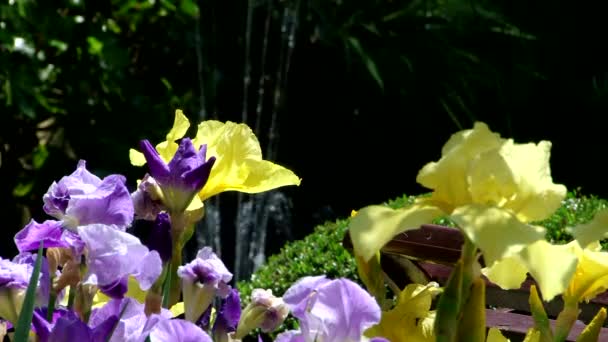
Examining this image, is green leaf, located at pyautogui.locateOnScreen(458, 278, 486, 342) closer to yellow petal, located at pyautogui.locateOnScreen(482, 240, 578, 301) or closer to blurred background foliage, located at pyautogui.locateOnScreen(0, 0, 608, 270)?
yellow petal, located at pyautogui.locateOnScreen(482, 240, 578, 301)

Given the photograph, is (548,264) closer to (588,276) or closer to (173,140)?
(588,276)

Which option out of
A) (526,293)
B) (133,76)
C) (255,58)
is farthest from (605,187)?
(526,293)

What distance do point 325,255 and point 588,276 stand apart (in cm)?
214

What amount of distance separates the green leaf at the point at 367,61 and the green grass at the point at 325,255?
3124mm

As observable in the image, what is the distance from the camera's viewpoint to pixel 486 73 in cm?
685

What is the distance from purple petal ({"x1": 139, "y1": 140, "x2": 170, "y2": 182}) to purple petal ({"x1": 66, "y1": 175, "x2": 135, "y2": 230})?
29 mm

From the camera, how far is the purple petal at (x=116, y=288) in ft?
2.66

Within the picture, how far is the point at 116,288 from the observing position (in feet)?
2.67

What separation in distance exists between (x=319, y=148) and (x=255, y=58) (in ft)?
2.29

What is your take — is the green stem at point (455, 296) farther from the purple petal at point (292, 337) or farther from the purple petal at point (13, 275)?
the purple petal at point (13, 275)

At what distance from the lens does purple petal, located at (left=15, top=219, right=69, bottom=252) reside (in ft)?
2.83

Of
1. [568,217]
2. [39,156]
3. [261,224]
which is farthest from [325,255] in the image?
[261,224]

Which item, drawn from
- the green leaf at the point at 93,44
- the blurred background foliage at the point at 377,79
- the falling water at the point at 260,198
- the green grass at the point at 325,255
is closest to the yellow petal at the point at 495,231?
the green grass at the point at 325,255

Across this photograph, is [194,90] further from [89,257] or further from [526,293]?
[89,257]
